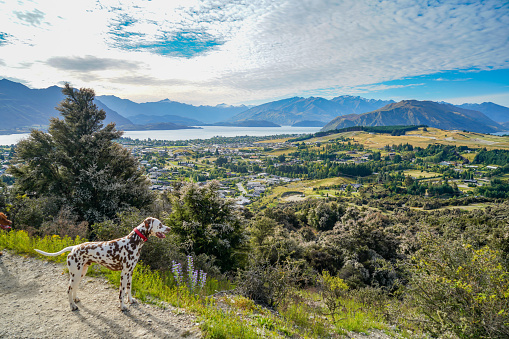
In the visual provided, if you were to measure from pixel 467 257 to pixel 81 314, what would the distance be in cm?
880

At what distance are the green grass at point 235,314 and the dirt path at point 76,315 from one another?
0.28 metres

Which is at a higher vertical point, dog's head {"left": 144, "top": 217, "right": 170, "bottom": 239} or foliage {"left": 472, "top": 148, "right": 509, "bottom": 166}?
dog's head {"left": 144, "top": 217, "right": 170, "bottom": 239}

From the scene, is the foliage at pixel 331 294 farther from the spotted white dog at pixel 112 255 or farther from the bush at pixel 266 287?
the spotted white dog at pixel 112 255

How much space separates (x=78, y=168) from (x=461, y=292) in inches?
795

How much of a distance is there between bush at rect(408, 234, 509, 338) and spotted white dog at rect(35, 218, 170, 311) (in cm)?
619

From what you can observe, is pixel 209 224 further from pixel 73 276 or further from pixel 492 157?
pixel 492 157

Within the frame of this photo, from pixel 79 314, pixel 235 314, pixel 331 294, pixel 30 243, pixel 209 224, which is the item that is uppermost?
pixel 30 243

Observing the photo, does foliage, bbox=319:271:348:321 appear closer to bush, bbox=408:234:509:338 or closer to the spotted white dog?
bush, bbox=408:234:509:338

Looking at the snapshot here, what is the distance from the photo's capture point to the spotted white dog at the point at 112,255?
4.83 meters

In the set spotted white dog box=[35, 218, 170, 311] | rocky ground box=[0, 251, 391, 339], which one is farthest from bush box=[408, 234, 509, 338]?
spotted white dog box=[35, 218, 170, 311]

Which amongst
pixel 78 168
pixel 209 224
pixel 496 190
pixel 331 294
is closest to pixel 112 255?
pixel 209 224

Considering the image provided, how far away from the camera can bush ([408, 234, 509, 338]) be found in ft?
14.7

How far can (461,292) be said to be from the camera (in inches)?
196

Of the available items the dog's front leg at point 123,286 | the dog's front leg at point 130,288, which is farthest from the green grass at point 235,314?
the dog's front leg at point 123,286
